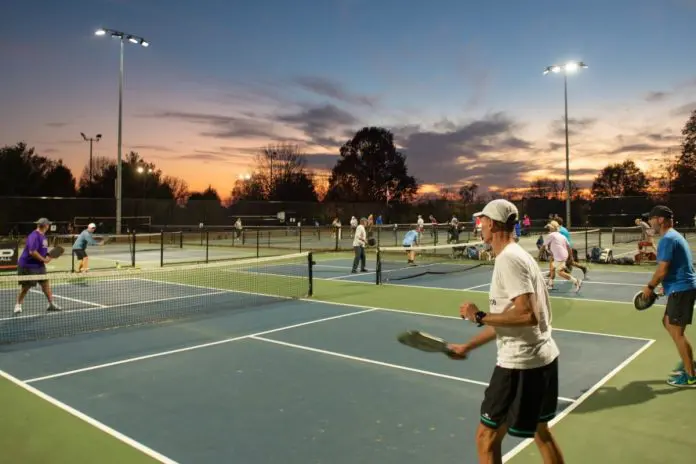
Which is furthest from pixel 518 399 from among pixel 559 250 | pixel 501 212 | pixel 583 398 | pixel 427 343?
pixel 559 250

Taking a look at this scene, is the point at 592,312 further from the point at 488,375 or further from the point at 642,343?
the point at 488,375

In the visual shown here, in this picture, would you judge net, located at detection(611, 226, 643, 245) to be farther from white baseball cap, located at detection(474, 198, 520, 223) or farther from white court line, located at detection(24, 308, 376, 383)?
white baseball cap, located at detection(474, 198, 520, 223)

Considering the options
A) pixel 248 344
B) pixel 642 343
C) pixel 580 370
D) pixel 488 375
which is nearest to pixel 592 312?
pixel 642 343

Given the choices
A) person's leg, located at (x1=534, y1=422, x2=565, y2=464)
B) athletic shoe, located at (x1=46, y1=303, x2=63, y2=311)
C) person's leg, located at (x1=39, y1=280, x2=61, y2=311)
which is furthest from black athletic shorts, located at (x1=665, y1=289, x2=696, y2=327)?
athletic shoe, located at (x1=46, y1=303, x2=63, y2=311)

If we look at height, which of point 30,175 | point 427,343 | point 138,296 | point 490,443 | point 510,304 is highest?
point 30,175

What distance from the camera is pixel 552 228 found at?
1402cm

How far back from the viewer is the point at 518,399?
3334 mm

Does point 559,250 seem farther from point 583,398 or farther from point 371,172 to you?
point 371,172

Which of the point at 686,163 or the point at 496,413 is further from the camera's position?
the point at 686,163

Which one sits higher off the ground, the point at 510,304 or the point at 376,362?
the point at 510,304

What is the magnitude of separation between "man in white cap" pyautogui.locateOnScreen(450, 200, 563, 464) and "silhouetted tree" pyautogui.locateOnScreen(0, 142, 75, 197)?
60.4 metres

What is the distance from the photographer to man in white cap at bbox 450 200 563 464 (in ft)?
10.7

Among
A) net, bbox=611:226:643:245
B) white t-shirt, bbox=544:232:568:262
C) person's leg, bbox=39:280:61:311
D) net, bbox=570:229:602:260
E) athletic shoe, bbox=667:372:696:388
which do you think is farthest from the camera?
net, bbox=611:226:643:245

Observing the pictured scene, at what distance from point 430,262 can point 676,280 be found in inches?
649
